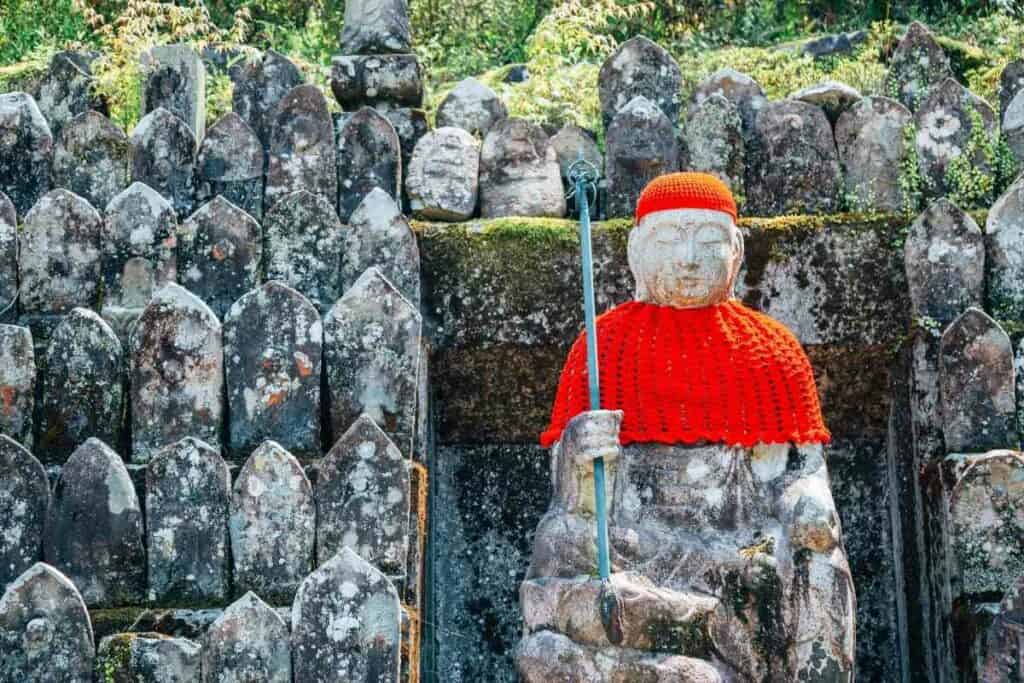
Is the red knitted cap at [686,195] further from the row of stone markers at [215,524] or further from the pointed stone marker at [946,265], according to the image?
the row of stone markers at [215,524]

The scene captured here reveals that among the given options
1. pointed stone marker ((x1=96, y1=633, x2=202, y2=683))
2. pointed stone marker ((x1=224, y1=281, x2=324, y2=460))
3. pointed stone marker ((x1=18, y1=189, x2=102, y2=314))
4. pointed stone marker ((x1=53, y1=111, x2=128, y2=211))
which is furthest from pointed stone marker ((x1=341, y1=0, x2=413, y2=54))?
pointed stone marker ((x1=96, y1=633, x2=202, y2=683))

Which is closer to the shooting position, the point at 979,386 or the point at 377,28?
the point at 979,386

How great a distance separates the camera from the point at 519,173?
29.4 ft

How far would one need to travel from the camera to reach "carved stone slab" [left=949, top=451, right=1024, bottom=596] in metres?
7.73

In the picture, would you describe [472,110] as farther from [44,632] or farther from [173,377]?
[44,632]

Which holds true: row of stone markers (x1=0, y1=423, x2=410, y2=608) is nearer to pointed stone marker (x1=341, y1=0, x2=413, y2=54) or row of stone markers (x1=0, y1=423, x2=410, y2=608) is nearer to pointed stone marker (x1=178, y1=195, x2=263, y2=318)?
pointed stone marker (x1=178, y1=195, x2=263, y2=318)

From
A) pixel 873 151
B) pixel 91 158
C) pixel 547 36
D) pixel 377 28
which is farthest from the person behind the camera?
pixel 547 36

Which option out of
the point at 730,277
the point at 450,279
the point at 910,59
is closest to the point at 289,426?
the point at 450,279

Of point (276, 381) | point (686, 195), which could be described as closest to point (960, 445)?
point (686, 195)

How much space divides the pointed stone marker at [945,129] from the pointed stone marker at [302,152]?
2.67m

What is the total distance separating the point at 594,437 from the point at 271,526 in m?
1.48

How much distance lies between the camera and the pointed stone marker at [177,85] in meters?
9.59

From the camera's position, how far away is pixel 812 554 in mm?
6879

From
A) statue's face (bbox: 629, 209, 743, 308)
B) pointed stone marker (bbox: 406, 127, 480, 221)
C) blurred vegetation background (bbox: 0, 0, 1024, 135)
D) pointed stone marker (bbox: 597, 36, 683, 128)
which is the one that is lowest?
statue's face (bbox: 629, 209, 743, 308)
